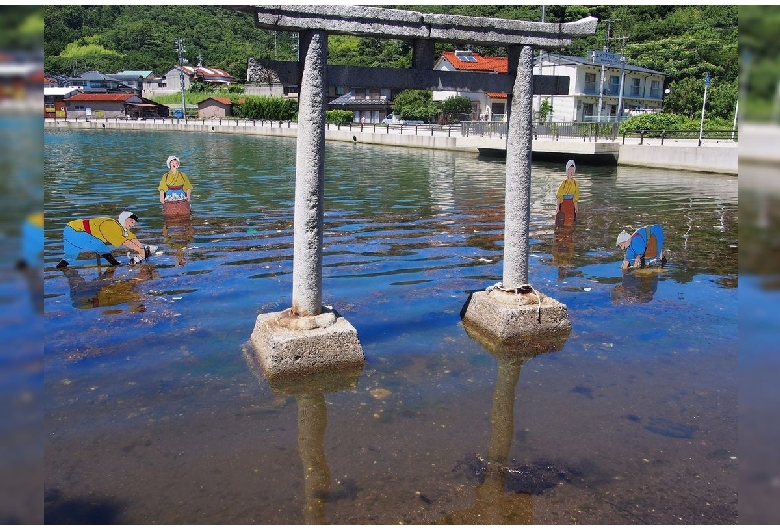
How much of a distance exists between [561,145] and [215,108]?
5377cm

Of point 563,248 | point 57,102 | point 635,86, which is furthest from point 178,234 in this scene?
point 57,102

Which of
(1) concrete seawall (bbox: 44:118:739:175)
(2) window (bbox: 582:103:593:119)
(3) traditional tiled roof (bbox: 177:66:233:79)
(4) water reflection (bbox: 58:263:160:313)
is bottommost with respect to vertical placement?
(4) water reflection (bbox: 58:263:160:313)

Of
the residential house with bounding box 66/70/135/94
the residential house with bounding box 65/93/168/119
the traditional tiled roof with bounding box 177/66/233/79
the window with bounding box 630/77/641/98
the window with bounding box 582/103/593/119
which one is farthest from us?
the traditional tiled roof with bounding box 177/66/233/79

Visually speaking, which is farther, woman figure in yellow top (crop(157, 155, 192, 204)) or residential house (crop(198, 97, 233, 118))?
residential house (crop(198, 97, 233, 118))

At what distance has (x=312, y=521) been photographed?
4461 mm

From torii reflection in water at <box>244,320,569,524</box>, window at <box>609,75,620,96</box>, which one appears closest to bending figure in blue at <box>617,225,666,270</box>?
torii reflection in water at <box>244,320,569,524</box>

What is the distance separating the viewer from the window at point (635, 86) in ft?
181

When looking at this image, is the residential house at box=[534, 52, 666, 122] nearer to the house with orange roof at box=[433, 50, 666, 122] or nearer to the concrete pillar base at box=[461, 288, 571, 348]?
the house with orange roof at box=[433, 50, 666, 122]

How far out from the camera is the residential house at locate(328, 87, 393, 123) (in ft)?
219

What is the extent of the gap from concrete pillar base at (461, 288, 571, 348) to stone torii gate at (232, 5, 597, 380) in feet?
0.04

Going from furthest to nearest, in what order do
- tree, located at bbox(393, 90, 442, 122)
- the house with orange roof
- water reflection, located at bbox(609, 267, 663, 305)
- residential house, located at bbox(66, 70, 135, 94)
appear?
residential house, located at bbox(66, 70, 135, 94), tree, located at bbox(393, 90, 442, 122), the house with orange roof, water reflection, located at bbox(609, 267, 663, 305)

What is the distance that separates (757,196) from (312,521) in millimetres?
3561

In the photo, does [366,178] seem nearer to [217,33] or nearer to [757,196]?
[757,196]

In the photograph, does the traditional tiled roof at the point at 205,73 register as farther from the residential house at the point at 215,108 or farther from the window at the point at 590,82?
the window at the point at 590,82
